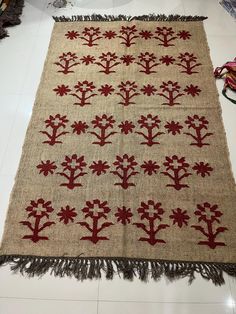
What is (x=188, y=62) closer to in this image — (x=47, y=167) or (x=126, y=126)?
(x=126, y=126)

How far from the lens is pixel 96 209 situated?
3.99ft

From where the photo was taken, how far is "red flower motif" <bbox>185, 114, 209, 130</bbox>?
4.77 feet

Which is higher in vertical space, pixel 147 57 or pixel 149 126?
pixel 147 57

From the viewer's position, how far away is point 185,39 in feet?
6.05

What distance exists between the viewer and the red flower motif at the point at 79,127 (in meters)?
1.44

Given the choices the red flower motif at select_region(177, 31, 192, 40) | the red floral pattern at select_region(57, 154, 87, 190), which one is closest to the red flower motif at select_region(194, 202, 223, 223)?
the red floral pattern at select_region(57, 154, 87, 190)

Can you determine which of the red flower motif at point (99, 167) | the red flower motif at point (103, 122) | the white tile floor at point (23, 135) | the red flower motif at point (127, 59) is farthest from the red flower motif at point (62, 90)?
the red flower motif at point (99, 167)

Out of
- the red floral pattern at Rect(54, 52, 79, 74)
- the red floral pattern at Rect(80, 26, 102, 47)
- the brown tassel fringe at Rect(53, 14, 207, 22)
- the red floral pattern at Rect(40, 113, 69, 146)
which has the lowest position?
the red floral pattern at Rect(40, 113, 69, 146)

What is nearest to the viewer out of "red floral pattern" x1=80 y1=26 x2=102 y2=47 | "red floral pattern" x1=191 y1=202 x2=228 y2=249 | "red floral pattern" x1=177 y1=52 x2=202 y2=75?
"red floral pattern" x1=191 y1=202 x2=228 y2=249

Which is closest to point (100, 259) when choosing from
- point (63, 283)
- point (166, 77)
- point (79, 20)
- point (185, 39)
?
point (63, 283)

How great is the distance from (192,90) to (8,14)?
112 cm

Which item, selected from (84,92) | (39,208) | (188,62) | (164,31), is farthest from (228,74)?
(39,208)

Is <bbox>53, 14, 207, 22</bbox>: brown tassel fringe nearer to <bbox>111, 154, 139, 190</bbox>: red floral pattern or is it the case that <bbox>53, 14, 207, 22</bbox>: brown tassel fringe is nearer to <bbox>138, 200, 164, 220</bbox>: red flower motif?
<bbox>111, 154, 139, 190</bbox>: red floral pattern

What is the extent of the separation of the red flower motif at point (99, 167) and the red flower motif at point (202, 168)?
327 mm
